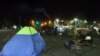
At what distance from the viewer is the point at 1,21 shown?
66125mm

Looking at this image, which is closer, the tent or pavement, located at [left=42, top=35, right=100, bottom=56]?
the tent

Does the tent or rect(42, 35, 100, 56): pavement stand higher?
the tent

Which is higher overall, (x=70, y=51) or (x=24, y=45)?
(x=24, y=45)

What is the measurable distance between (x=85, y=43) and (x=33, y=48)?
6970 mm

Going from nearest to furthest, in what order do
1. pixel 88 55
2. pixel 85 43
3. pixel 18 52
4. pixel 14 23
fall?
1. pixel 18 52
2. pixel 88 55
3. pixel 85 43
4. pixel 14 23

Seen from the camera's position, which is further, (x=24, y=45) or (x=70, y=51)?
(x=70, y=51)

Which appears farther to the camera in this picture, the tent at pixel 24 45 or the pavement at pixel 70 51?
the pavement at pixel 70 51

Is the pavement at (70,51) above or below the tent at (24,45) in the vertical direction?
below

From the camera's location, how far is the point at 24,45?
38.2 ft

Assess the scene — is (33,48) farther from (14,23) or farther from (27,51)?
(14,23)

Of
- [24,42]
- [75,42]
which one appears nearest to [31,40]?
[24,42]

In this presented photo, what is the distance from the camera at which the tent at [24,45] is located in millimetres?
11398

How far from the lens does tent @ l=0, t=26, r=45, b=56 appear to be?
11.4 m

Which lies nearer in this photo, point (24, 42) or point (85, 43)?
point (24, 42)
